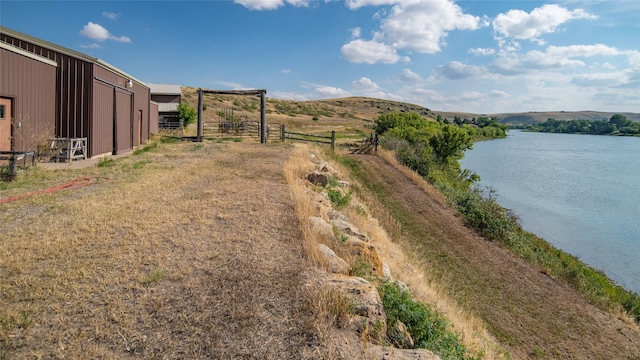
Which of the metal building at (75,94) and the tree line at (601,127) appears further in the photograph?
the tree line at (601,127)

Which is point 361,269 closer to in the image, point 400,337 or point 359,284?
point 359,284

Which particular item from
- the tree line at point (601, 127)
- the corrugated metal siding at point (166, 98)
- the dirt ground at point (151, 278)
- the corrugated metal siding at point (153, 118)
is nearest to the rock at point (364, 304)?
the dirt ground at point (151, 278)

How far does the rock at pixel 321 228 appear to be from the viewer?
21.1ft

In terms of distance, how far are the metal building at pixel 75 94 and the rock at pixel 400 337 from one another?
1297 centimetres

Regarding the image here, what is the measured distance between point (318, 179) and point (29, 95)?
950 cm

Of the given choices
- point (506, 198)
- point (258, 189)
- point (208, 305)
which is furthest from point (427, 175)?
point (208, 305)

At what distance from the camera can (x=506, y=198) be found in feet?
84.9

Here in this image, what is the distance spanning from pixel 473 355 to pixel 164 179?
8.35 m

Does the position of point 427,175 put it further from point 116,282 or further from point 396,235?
point 116,282

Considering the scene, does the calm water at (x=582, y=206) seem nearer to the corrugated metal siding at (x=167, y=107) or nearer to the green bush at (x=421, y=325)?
the green bush at (x=421, y=325)

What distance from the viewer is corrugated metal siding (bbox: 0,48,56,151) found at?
1202 cm

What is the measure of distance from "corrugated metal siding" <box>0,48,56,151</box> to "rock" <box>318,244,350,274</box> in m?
11.5

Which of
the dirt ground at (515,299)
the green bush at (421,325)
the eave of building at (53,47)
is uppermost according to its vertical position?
the eave of building at (53,47)

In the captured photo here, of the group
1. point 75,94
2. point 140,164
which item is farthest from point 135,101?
point 140,164
